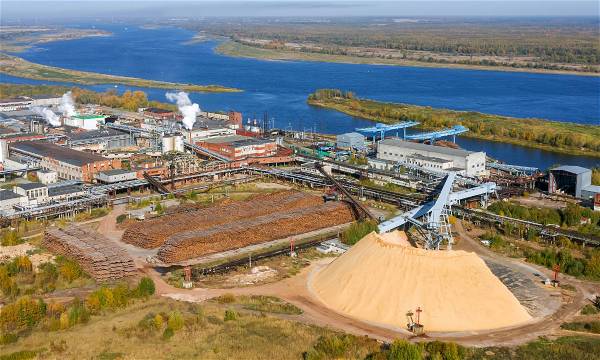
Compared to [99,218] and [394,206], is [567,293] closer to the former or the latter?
[394,206]

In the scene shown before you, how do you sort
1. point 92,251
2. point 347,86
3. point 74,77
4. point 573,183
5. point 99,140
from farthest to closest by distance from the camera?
point 74,77
point 347,86
point 99,140
point 573,183
point 92,251

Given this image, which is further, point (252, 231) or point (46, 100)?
point (46, 100)

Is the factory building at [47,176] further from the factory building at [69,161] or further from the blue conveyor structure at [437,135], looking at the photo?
the blue conveyor structure at [437,135]

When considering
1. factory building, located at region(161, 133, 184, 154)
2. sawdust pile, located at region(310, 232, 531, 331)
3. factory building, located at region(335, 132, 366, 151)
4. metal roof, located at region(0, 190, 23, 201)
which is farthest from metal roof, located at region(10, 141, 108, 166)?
sawdust pile, located at region(310, 232, 531, 331)

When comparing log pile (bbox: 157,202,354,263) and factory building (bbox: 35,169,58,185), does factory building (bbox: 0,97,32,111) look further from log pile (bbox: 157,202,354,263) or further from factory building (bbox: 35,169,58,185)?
log pile (bbox: 157,202,354,263)

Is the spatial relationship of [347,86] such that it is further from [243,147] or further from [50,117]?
[243,147]

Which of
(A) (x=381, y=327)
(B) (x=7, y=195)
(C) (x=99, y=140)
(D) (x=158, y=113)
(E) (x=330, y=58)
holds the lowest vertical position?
(A) (x=381, y=327)

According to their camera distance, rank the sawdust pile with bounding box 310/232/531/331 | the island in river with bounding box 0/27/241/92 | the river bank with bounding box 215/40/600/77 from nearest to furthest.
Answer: the sawdust pile with bounding box 310/232/531/331
the island in river with bounding box 0/27/241/92
the river bank with bounding box 215/40/600/77

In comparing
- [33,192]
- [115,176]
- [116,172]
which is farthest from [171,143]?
[33,192]
